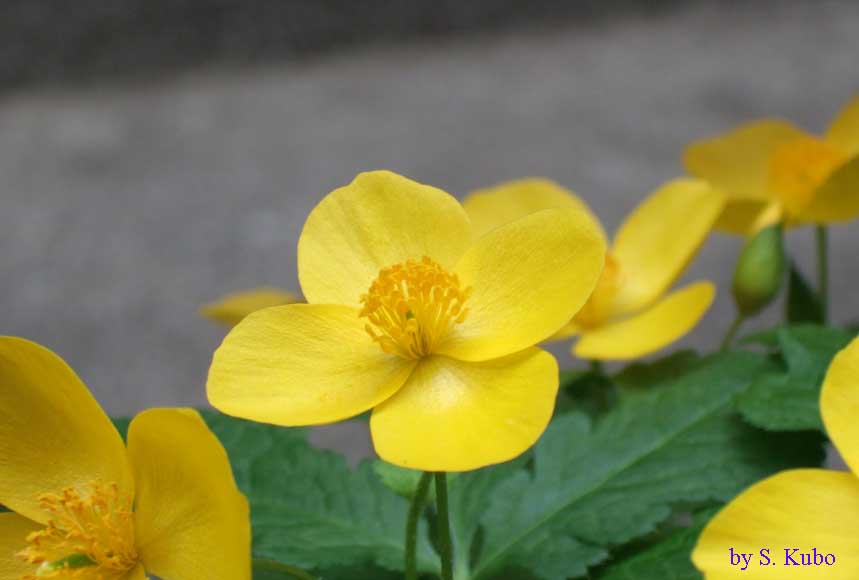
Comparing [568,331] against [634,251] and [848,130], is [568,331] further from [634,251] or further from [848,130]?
[848,130]

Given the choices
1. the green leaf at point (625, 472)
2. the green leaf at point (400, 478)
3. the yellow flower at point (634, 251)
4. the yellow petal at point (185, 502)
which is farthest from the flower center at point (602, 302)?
the yellow petal at point (185, 502)

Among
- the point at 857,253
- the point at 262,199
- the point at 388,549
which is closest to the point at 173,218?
the point at 262,199

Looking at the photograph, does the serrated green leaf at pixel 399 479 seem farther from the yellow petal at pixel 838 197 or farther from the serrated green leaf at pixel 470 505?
the yellow petal at pixel 838 197

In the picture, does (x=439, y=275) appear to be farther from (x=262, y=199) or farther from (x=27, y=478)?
(x=262, y=199)

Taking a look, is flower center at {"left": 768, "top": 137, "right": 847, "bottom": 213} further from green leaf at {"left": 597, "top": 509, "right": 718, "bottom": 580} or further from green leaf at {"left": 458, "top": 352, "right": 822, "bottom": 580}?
green leaf at {"left": 597, "top": 509, "right": 718, "bottom": 580}

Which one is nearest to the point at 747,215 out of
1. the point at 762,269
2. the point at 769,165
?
the point at 769,165

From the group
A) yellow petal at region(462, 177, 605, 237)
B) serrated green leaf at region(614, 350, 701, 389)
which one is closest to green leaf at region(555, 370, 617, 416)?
serrated green leaf at region(614, 350, 701, 389)
